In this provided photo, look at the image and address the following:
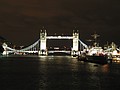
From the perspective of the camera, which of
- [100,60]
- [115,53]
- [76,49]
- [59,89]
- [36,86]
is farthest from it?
[76,49]

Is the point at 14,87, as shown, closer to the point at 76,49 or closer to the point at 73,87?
the point at 73,87

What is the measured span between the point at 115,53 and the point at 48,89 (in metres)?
58.7

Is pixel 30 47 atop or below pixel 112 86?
atop

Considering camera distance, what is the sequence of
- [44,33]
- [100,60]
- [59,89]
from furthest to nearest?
[44,33], [100,60], [59,89]

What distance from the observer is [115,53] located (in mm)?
77125

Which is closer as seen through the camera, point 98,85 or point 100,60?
point 98,85

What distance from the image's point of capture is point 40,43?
131000mm

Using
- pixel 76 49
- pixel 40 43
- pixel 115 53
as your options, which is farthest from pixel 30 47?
pixel 115 53

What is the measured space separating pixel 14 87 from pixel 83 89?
398 centimetres

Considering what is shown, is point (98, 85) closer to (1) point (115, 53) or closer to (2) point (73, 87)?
(2) point (73, 87)

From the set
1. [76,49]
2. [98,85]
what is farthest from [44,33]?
[98,85]

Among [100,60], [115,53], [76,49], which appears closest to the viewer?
[100,60]

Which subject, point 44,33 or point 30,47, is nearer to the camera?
point 30,47

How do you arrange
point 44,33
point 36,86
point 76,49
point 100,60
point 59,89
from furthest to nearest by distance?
point 44,33 → point 76,49 → point 100,60 → point 36,86 → point 59,89
